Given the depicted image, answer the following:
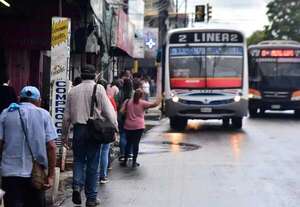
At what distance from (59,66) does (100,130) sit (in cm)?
296

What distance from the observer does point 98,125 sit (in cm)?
864

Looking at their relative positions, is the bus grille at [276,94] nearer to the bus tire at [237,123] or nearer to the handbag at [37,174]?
the bus tire at [237,123]

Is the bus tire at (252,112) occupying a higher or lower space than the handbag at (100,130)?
lower

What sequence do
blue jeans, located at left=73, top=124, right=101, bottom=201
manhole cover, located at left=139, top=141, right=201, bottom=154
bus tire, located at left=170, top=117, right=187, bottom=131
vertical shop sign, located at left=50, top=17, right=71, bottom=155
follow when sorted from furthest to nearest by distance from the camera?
bus tire, located at left=170, top=117, right=187, bottom=131, manhole cover, located at left=139, top=141, right=201, bottom=154, vertical shop sign, located at left=50, top=17, right=71, bottom=155, blue jeans, located at left=73, top=124, right=101, bottom=201

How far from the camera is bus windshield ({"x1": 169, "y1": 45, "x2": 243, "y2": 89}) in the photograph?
21281 mm

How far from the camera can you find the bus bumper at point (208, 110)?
69.0ft

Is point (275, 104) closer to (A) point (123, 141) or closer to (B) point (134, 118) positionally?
(A) point (123, 141)

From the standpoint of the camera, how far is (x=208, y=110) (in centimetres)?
2108

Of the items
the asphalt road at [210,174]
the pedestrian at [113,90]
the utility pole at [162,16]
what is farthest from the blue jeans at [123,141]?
the utility pole at [162,16]

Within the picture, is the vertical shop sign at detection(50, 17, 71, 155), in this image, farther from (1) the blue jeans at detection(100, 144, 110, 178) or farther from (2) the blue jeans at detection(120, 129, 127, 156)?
(2) the blue jeans at detection(120, 129, 127, 156)

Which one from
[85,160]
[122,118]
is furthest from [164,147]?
[85,160]

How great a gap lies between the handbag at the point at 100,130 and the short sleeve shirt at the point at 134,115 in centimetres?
414

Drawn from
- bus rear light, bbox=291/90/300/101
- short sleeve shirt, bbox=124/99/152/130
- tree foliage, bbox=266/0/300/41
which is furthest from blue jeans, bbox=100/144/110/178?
tree foliage, bbox=266/0/300/41

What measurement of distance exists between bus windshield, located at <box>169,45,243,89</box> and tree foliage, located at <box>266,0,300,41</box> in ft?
235
